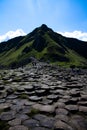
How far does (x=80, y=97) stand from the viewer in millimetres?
8477

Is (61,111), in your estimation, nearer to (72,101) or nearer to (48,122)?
(48,122)

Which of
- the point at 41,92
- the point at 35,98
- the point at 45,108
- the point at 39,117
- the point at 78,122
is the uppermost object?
the point at 41,92

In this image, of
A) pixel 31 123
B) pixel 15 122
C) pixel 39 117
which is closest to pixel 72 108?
pixel 39 117

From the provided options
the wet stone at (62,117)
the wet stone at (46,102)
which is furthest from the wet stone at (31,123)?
the wet stone at (46,102)

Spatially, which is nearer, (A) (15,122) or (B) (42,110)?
(A) (15,122)

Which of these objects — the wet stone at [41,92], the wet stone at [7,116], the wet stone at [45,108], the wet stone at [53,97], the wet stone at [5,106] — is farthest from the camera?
the wet stone at [41,92]

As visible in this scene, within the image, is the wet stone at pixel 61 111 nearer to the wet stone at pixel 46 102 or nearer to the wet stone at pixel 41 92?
the wet stone at pixel 46 102

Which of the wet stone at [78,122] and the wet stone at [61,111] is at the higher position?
the wet stone at [61,111]

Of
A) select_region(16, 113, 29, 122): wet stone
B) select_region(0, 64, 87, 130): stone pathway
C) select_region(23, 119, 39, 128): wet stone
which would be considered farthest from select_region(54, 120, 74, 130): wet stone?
select_region(16, 113, 29, 122): wet stone

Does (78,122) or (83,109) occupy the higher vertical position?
(83,109)

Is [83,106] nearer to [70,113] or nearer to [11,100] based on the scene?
[70,113]

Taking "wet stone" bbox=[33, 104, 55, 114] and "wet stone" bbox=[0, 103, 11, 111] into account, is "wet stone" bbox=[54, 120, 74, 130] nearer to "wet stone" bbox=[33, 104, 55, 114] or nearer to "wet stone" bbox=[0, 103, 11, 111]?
"wet stone" bbox=[33, 104, 55, 114]

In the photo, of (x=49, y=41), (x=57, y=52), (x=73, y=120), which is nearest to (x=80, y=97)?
(x=73, y=120)

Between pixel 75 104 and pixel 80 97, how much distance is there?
98 centimetres
